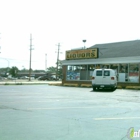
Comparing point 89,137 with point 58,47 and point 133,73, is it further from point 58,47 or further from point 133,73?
point 58,47

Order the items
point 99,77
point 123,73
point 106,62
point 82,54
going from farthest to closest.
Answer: point 82,54, point 106,62, point 123,73, point 99,77

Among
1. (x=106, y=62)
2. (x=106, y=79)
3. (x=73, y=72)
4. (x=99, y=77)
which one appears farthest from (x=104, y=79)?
(x=73, y=72)

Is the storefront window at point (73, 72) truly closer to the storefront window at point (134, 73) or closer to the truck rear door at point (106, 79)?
the storefront window at point (134, 73)

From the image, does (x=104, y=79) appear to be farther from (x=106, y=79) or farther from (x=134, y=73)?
(x=134, y=73)

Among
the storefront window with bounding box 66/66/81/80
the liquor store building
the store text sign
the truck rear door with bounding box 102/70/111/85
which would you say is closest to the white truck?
the truck rear door with bounding box 102/70/111/85

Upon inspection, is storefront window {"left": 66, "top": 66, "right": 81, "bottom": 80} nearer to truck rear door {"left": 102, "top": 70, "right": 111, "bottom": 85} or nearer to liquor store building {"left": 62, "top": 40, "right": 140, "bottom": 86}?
liquor store building {"left": 62, "top": 40, "right": 140, "bottom": 86}

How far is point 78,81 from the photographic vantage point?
34.1 m

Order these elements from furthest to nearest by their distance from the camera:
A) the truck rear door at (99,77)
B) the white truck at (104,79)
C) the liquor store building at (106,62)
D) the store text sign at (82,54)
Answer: the store text sign at (82,54)
the liquor store building at (106,62)
the truck rear door at (99,77)
the white truck at (104,79)

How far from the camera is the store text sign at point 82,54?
3284 centimetres

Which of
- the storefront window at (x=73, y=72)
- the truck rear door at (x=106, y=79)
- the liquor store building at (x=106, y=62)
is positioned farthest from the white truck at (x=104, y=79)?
the storefront window at (x=73, y=72)

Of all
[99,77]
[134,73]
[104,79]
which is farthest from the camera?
[134,73]

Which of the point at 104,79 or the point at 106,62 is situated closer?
the point at 104,79

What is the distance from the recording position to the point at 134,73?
2842cm

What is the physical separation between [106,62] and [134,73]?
3912 mm
